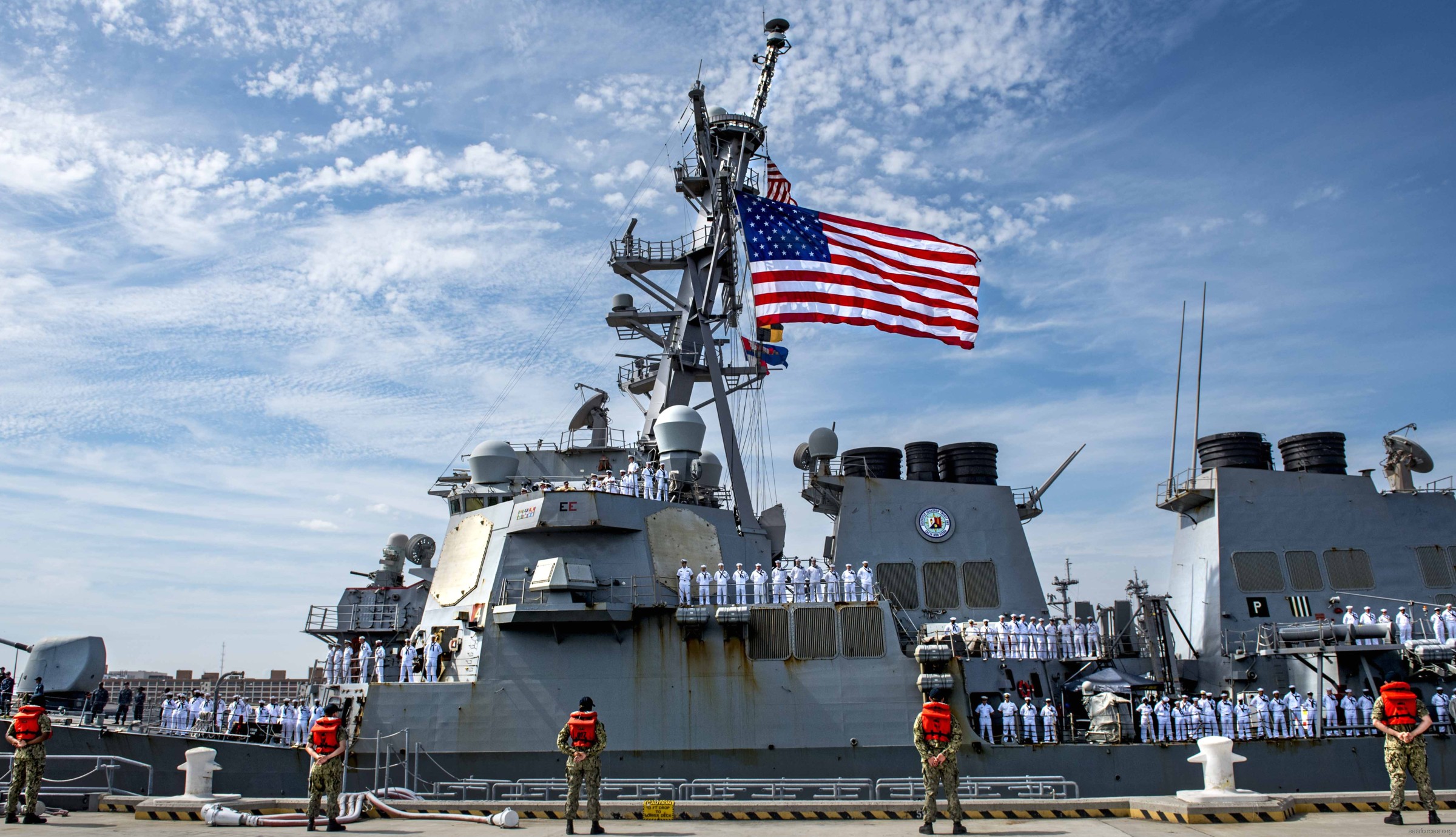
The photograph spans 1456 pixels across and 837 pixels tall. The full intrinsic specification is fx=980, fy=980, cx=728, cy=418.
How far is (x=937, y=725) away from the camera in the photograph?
8.21 meters

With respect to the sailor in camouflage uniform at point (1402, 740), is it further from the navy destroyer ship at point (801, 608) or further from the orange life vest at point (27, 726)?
the orange life vest at point (27, 726)

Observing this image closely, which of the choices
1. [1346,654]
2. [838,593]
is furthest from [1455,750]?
[838,593]

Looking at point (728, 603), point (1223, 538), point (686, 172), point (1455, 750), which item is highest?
point (686, 172)

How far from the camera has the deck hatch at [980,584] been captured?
65.7 ft

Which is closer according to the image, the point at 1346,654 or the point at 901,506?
the point at 1346,654

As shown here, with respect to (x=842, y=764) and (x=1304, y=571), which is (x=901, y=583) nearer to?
(x=842, y=764)

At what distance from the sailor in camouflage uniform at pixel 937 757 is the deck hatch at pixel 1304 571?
47.4ft

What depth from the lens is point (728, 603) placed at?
53.1 ft

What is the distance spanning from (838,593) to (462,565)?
660 cm

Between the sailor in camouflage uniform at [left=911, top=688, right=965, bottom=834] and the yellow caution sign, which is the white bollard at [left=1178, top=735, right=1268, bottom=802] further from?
the yellow caution sign

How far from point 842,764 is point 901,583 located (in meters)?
5.98

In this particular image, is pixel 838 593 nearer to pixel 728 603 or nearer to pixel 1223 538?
pixel 728 603

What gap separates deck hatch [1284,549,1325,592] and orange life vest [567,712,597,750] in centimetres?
1648

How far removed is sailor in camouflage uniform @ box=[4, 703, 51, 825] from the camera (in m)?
8.54
